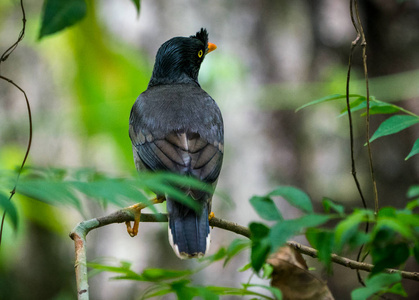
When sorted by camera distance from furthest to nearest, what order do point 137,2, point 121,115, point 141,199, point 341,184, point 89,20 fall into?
point 341,184
point 121,115
point 89,20
point 137,2
point 141,199

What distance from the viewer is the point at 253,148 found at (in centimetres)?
558

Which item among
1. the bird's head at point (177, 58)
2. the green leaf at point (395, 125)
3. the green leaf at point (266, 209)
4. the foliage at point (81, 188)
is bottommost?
the green leaf at point (266, 209)

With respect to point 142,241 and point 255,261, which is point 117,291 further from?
point 255,261

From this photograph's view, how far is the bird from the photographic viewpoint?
2.99 meters

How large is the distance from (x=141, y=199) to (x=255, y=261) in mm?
384

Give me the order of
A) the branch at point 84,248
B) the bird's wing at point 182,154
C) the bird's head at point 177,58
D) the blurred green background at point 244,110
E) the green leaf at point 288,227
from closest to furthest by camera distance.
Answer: the green leaf at point 288,227
the branch at point 84,248
the bird's wing at point 182,154
the bird's head at point 177,58
the blurred green background at point 244,110

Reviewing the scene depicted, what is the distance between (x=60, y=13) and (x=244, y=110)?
4.33 metres

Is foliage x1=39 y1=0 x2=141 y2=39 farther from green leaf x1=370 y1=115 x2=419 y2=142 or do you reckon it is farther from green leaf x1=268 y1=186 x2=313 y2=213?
green leaf x1=370 y1=115 x2=419 y2=142

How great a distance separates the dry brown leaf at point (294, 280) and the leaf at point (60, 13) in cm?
117

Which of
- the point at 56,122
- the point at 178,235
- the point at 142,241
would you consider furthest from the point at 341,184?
the point at 178,235

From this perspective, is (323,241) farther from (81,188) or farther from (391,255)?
(81,188)

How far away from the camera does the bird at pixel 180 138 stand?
118 inches

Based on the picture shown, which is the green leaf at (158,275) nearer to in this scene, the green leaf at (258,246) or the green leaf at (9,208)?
the green leaf at (258,246)

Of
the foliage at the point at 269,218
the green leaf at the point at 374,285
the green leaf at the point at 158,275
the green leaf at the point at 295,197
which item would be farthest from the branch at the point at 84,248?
the green leaf at the point at 295,197
